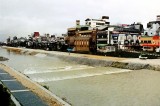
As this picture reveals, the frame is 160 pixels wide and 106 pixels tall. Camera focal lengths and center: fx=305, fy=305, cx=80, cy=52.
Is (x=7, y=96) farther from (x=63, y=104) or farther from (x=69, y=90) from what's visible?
(x=69, y=90)

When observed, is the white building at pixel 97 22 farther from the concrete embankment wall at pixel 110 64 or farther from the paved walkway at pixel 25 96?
the paved walkway at pixel 25 96

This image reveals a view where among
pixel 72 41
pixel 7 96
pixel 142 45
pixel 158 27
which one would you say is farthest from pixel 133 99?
pixel 72 41

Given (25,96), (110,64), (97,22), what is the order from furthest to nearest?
(97,22) < (110,64) < (25,96)

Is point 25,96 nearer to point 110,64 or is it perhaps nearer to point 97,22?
point 110,64

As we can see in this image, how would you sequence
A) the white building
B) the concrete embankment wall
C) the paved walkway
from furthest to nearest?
the white building < the concrete embankment wall < the paved walkway

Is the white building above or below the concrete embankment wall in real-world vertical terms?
above

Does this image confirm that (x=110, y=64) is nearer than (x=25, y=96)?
No

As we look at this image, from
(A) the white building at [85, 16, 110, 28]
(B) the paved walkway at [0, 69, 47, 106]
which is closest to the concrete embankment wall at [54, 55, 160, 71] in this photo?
(B) the paved walkway at [0, 69, 47, 106]

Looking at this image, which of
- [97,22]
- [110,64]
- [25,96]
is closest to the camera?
[25,96]

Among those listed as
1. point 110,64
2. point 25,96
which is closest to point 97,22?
point 110,64

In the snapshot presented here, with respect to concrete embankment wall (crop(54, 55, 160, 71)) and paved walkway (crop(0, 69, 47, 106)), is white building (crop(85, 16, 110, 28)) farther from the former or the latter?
paved walkway (crop(0, 69, 47, 106))

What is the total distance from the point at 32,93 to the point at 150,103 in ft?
30.6

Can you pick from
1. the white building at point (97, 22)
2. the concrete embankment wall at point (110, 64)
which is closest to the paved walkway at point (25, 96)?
the concrete embankment wall at point (110, 64)

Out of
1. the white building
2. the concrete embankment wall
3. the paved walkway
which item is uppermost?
the white building
